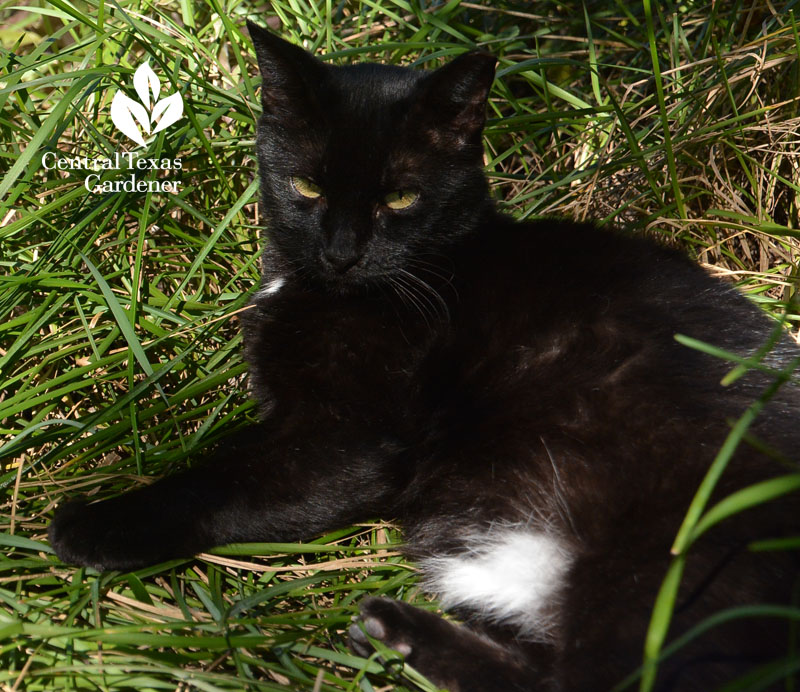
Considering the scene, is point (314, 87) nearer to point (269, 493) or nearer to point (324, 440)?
point (324, 440)

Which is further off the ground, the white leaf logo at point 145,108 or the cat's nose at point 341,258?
the white leaf logo at point 145,108

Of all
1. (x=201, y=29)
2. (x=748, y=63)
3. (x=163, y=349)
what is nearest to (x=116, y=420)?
(x=163, y=349)

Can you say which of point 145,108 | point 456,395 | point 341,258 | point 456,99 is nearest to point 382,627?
point 456,395

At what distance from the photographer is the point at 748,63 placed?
2254 mm

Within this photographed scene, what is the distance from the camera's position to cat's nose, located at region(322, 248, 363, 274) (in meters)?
1.66

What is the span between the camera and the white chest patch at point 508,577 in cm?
144

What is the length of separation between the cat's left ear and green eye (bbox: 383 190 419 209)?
0.43 ft

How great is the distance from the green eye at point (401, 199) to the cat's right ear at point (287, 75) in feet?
0.82

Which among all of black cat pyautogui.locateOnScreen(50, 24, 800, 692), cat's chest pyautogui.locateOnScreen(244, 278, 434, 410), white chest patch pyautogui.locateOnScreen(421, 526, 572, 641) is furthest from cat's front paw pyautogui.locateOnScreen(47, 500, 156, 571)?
white chest patch pyautogui.locateOnScreen(421, 526, 572, 641)

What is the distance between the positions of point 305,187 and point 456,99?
0.38 meters

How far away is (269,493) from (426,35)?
1629 millimetres

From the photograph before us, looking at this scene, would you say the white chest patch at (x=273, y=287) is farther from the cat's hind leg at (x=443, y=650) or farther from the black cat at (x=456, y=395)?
the cat's hind leg at (x=443, y=650)

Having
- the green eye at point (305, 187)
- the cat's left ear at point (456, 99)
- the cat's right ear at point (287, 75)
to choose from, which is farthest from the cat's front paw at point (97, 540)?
the cat's left ear at point (456, 99)

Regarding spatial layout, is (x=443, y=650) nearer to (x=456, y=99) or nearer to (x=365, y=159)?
(x=365, y=159)
